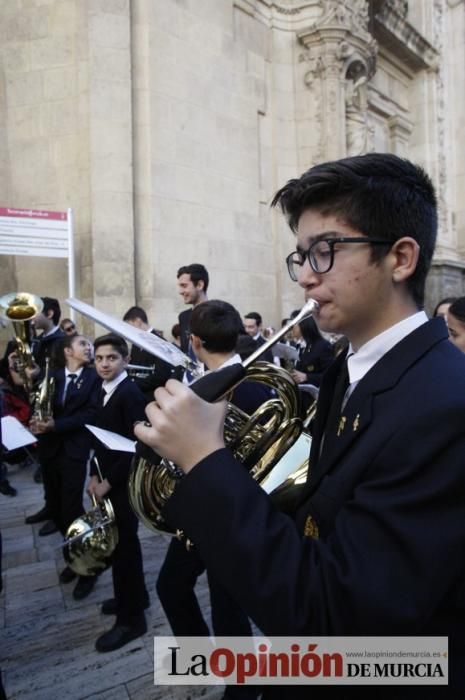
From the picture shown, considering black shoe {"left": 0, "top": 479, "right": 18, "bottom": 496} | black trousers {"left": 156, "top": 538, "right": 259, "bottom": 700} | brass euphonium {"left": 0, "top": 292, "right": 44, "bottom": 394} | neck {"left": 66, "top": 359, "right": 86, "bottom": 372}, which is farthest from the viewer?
black shoe {"left": 0, "top": 479, "right": 18, "bottom": 496}

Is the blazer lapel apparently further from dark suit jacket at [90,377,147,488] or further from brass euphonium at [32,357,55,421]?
brass euphonium at [32,357,55,421]

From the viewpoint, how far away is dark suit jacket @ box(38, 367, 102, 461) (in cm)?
378

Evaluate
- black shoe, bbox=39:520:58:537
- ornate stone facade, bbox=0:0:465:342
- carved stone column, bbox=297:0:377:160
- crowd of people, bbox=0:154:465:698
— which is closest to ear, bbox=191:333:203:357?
crowd of people, bbox=0:154:465:698

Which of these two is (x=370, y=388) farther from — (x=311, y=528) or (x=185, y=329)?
(x=185, y=329)

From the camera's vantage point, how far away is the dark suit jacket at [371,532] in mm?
839

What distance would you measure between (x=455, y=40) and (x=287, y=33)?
9202mm

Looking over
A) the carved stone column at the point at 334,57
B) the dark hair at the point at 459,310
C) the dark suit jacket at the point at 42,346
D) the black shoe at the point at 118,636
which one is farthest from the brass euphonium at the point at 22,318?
the carved stone column at the point at 334,57

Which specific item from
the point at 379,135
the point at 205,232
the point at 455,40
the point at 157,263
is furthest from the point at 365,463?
the point at 455,40

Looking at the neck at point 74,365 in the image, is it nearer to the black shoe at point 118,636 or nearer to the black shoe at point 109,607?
the black shoe at point 109,607

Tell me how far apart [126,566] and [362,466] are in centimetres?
237

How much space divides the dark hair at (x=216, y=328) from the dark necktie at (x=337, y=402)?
3.85 ft

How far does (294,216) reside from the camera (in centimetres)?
122

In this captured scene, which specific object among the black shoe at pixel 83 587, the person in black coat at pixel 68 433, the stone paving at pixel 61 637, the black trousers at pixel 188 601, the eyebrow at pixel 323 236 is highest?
the eyebrow at pixel 323 236

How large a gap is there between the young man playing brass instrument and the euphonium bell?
177 centimetres
